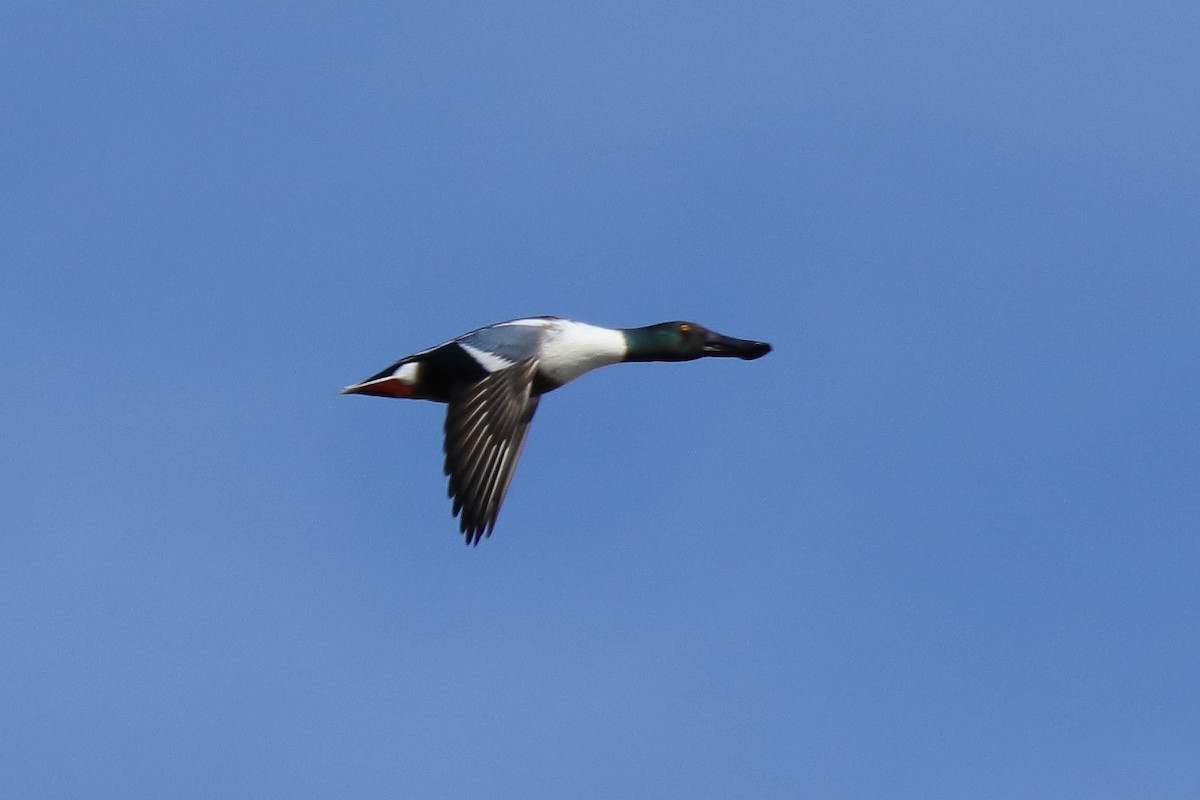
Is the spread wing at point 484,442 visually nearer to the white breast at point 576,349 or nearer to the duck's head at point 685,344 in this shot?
the white breast at point 576,349

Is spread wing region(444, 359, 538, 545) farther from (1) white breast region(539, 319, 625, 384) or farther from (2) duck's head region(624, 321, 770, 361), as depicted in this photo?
(2) duck's head region(624, 321, 770, 361)

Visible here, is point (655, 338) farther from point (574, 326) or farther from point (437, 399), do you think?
point (437, 399)

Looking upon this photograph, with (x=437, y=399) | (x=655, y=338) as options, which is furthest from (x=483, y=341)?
(x=655, y=338)

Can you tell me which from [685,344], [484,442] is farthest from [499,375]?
[685,344]

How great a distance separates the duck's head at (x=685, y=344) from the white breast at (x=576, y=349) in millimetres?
345

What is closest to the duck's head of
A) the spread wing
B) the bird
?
the bird

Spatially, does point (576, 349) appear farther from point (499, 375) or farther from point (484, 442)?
point (484, 442)

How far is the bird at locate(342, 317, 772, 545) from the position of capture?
15.9 meters

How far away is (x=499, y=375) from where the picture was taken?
16.6 metres

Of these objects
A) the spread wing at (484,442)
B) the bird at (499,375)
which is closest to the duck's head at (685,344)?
the bird at (499,375)

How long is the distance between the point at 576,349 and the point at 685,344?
1.47m

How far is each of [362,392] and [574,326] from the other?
176 centimetres

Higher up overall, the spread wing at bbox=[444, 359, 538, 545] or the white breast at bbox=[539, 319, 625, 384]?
the white breast at bbox=[539, 319, 625, 384]

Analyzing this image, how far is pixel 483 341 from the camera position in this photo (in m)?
17.0
